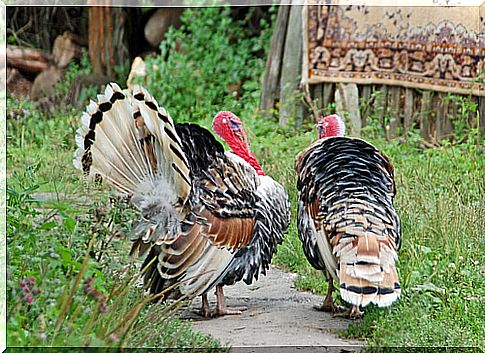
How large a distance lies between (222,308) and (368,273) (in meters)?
0.85

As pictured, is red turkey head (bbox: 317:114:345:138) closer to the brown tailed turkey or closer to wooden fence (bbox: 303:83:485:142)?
the brown tailed turkey

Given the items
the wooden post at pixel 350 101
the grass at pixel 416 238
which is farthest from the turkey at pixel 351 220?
the wooden post at pixel 350 101

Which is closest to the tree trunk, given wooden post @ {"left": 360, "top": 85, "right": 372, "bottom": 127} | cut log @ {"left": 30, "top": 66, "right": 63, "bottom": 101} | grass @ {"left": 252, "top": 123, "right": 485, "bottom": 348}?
cut log @ {"left": 30, "top": 66, "right": 63, "bottom": 101}

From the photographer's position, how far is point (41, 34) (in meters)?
11.2

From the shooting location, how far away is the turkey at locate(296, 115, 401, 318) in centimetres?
332

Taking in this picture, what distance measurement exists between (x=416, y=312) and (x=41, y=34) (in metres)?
8.72

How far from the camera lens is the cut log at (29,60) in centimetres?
1087

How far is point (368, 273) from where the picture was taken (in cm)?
331

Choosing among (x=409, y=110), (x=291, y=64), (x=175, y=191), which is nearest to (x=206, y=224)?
(x=175, y=191)

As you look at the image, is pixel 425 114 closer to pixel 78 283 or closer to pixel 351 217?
pixel 351 217

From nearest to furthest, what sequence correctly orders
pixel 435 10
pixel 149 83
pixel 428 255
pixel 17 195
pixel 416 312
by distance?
pixel 17 195 → pixel 416 312 → pixel 428 255 → pixel 435 10 → pixel 149 83

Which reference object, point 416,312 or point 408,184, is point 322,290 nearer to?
point 416,312

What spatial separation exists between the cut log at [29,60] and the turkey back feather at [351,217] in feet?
24.8

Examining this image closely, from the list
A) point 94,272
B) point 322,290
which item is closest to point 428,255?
point 322,290
